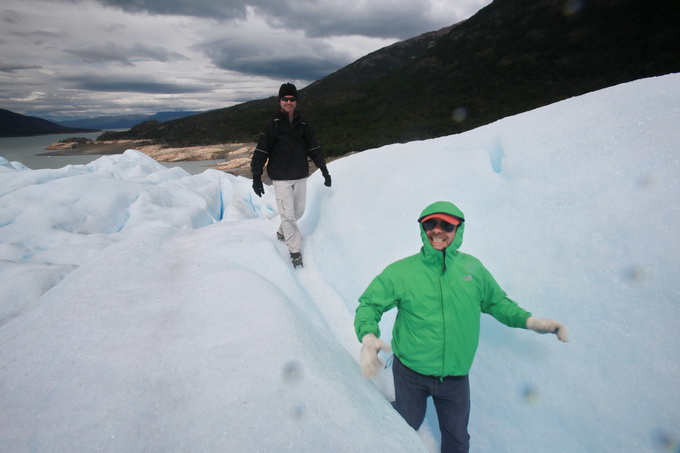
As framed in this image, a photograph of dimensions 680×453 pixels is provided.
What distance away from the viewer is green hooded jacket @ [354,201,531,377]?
5.67 feet

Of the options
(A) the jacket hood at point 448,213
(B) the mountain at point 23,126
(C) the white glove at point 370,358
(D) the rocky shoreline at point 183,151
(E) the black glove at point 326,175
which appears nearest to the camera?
(C) the white glove at point 370,358

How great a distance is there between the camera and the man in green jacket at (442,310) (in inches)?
68.0

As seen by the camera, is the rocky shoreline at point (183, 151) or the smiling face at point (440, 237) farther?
the rocky shoreline at point (183, 151)

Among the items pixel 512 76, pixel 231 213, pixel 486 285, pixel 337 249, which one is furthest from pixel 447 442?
pixel 512 76

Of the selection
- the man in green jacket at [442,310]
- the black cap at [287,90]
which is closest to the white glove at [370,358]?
the man in green jacket at [442,310]

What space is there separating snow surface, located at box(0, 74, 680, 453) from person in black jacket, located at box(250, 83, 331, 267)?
324 mm

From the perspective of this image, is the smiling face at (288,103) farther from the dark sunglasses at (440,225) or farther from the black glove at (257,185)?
the dark sunglasses at (440,225)

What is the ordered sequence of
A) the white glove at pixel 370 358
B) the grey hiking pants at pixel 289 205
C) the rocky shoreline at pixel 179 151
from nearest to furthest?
Answer: the white glove at pixel 370 358, the grey hiking pants at pixel 289 205, the rocky shoreline at pixel 179 151

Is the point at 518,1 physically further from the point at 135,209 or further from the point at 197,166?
the point at 135,209

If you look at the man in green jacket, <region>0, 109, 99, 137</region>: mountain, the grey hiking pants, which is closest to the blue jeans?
the man in green jacket

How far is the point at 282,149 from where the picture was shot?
11.5 ft

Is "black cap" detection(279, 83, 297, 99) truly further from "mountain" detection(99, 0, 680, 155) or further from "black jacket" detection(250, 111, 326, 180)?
"mountain" detection(99, 0, 680, 155)

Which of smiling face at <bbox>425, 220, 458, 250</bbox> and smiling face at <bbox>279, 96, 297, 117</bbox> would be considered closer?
smiling face at <bbox>425, 220, 458, 250</bbox>

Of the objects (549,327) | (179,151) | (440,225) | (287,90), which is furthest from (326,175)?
(179,151)
